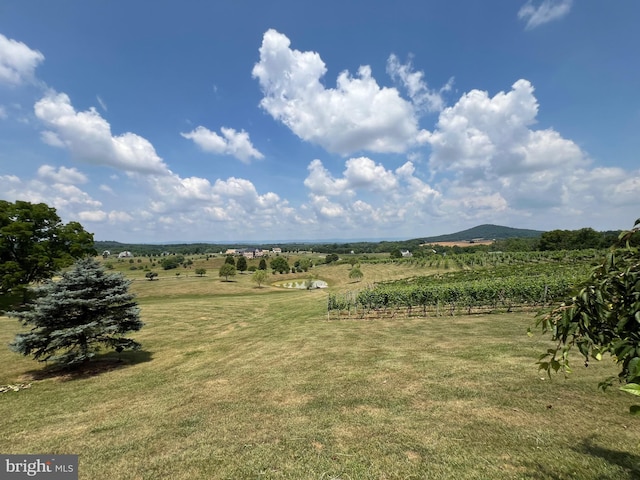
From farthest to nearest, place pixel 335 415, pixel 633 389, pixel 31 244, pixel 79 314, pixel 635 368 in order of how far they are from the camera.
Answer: pixel 31 244, pixel 79 314, pixel 335 415, pixel 635 368, pixel 633 389

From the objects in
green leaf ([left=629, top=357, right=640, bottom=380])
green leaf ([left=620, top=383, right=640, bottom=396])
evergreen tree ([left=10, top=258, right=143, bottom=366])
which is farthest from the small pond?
green leaf ([left=620, top=383, right=640, bottom=396])

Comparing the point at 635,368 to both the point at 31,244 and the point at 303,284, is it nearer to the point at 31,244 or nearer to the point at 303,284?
the point at 31,244

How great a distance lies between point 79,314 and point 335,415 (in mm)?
11928

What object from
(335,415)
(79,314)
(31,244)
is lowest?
(335,415)

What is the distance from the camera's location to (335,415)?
24.3 feet

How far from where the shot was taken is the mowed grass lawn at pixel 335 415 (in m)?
5.37

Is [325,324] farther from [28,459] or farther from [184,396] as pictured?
[28,459]

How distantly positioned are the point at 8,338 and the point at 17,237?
42.0 feet

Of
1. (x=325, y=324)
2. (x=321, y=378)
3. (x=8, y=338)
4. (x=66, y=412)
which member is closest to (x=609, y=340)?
(x=321, y=378)

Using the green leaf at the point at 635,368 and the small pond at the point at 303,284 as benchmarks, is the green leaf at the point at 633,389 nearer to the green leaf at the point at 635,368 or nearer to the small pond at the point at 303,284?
the green leaf at the point at 635,368

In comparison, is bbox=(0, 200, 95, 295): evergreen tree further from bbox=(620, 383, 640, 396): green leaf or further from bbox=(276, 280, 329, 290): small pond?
bbox=(276, 280, 329, 290): small pond

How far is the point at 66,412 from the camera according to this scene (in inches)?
355

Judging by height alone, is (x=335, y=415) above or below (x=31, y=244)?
below

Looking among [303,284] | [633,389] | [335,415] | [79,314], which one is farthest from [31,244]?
[303,284]
